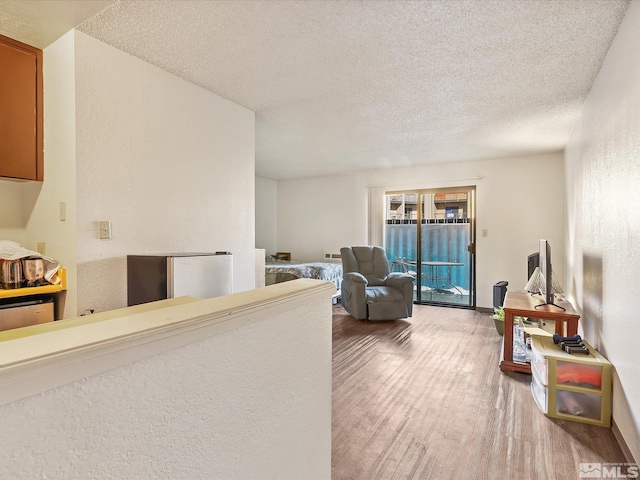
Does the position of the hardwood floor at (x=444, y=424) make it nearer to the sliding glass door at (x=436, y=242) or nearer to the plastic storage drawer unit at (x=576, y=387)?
the plastic storage drawer unit at (x=576, y=387)

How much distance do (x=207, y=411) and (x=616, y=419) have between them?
8.26 feet

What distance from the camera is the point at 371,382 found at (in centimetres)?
280

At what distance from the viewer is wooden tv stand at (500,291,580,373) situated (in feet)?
9.19

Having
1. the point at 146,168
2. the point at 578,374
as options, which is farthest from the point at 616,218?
the point at 146,168

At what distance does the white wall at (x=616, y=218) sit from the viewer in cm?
178

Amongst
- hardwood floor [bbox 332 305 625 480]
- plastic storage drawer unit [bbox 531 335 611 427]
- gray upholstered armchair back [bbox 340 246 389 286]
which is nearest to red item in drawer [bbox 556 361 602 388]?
plastic storage drawer unit [bbox 531 335 611 427]

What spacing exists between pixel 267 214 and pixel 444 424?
5.68 m

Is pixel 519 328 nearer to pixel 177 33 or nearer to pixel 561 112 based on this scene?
pixel 561 112

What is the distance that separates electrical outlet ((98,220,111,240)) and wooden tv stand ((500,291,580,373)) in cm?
318

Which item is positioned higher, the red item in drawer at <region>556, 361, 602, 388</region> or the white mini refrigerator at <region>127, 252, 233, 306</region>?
the white mini refrigerator at <region>127, 252, 233, 306</region>

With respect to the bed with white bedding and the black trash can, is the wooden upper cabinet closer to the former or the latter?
the bed with white bedding

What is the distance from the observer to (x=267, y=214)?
7.27m

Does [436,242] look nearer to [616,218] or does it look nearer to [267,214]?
[267,214]

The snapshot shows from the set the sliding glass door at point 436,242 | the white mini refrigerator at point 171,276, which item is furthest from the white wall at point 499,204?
the white mini refrigerator at point 171,276
